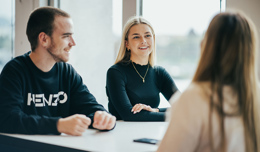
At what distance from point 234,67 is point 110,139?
28.2 inches

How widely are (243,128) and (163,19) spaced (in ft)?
6.34

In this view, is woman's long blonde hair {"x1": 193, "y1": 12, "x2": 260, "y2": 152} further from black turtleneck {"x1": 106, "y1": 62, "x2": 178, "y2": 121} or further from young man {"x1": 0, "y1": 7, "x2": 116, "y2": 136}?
black turtleneck {"x1": 106, "y1": 62, "x2": 178, "y2": 121}

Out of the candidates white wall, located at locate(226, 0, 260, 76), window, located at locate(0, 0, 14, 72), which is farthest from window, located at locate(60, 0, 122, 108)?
white wall, located at locate(226, 0, 260, 76)

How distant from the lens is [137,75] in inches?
90.1

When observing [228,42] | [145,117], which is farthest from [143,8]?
[228,42]

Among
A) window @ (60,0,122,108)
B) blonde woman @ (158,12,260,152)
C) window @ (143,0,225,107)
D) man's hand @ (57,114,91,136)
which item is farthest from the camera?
window @ (60,0,122,108)

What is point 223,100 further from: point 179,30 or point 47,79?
point 179,30

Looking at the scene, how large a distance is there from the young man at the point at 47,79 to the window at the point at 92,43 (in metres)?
1.25

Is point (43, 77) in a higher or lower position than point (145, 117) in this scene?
higher

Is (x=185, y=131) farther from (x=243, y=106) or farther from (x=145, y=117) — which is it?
(x=145, y=117)

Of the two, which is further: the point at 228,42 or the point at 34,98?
the point at 34,98

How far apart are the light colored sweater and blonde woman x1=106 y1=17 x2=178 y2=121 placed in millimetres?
1132

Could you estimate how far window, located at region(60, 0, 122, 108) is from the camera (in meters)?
3.26

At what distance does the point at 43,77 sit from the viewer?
6.14ft
